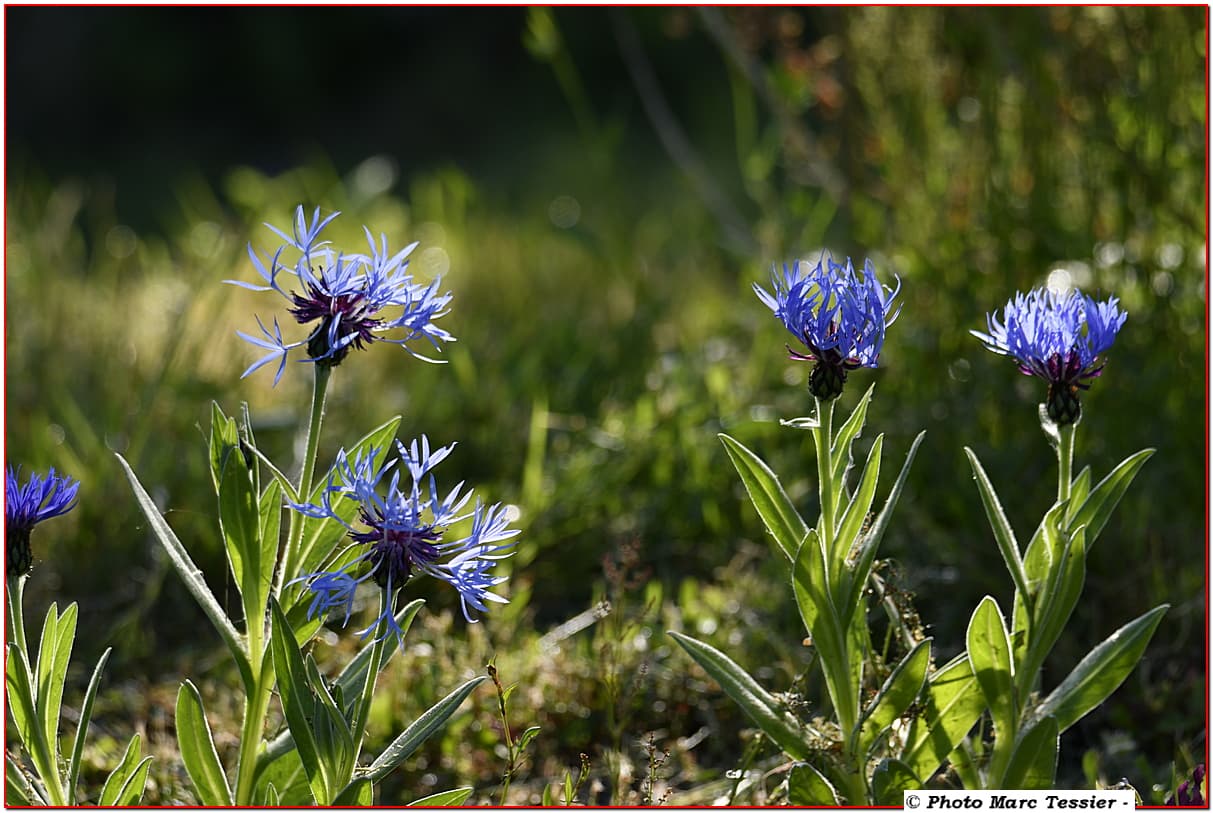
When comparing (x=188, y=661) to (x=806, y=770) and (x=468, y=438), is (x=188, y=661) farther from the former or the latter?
(x=806, y=770)

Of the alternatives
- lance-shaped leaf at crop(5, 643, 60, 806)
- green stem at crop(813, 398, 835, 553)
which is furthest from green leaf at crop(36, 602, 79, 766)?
green stem at crop(813, 398, 835, 553)

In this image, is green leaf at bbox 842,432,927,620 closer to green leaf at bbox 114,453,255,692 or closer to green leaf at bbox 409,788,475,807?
green leaf at bbox 409,788,475,807

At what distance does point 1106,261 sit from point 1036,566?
148 centimetres

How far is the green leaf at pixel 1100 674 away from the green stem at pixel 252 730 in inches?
30.4

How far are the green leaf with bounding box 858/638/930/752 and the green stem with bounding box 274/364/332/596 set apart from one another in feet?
1.91

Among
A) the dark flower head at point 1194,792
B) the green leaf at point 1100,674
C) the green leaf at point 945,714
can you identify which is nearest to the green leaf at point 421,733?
the green leaf at point 945,714

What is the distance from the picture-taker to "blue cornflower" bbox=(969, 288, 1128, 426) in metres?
1.19

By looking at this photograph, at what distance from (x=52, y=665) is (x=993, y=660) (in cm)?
95

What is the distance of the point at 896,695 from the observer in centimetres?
125

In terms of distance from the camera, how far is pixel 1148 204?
2586 millimetres

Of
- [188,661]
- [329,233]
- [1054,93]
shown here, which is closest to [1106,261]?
[1054,93]

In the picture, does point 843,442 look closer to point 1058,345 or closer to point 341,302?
point 1058,345

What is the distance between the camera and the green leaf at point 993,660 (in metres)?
1.22

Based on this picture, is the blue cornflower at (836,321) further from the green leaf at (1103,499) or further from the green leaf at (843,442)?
the green leaf at (1103,499)
